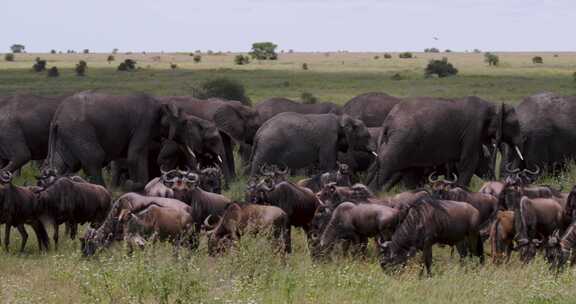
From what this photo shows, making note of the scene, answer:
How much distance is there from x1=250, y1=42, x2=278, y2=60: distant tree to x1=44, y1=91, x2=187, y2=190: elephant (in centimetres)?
8435

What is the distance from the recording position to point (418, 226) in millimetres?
12172

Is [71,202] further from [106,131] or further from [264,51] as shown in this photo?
[264,51]

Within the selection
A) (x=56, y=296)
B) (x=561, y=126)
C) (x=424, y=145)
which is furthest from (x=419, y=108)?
(x=56, y=296)

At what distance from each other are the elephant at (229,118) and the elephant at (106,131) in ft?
8.62

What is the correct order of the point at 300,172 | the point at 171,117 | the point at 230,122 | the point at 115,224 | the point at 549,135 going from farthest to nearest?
1. the point at 230,122
2. the point at 300,172
3. the point at 549,135
4. the point at 171,117
5. the point at 115,224

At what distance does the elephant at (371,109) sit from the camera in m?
23.8

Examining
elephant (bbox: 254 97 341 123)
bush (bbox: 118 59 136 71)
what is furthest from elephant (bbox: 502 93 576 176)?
bush (bbox: 118 59 136 71)

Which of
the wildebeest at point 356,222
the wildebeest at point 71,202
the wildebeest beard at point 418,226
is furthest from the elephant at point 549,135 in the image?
the wildebeest at point 71,202

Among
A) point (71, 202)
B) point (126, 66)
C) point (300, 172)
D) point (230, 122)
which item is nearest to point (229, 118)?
point (230, 122)

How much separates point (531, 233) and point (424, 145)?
6.67 metres

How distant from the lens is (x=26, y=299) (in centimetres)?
1004

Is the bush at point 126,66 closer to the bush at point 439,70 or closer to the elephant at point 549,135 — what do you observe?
the bush at point 439,70

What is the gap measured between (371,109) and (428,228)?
11874mm

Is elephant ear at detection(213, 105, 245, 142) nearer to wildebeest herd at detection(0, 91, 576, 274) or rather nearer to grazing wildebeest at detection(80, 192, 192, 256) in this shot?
wildebeest herd at detection(0, 91, 576, 274)
